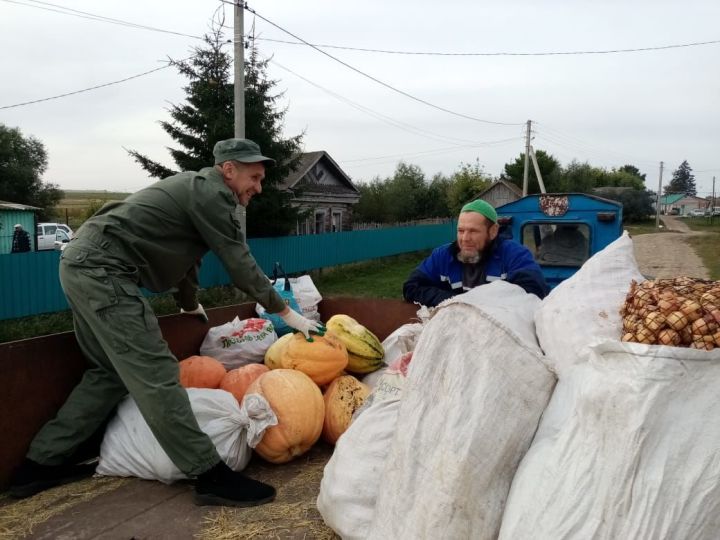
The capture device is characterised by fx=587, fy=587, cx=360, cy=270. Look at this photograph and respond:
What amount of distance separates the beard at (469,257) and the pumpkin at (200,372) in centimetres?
168

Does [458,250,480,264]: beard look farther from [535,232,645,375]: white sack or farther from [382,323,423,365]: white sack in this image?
[535,232,645,375]: white sack

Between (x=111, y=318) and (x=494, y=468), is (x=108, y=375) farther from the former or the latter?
(x=494, y=468)

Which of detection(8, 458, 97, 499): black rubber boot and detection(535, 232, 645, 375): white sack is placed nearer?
detection(535, 232, 645, 375): white sack

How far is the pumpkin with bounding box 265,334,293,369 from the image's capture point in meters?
3.59

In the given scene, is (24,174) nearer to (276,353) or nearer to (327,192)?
(327,192)

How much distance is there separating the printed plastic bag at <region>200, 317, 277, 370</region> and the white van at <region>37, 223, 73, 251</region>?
1995 cm

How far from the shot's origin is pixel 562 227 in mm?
6707

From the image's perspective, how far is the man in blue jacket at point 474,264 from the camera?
11.7ft

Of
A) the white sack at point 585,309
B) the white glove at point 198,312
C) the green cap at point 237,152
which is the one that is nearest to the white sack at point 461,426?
the white sack at point 585,309

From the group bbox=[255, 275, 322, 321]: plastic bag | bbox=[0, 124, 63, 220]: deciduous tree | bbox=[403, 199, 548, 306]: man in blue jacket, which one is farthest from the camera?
bbox=[0, 124, 63, 220]: deciduous tree

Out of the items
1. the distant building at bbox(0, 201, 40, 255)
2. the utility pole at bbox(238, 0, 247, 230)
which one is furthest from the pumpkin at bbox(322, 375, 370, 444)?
the distant building at bbox(0, 201, 40, 255)

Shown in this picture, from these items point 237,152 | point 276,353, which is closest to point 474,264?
point 276,353

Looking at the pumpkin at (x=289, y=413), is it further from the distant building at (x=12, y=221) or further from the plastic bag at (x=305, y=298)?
the distant building at (x=12, y=221)

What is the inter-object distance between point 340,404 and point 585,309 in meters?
1.59
